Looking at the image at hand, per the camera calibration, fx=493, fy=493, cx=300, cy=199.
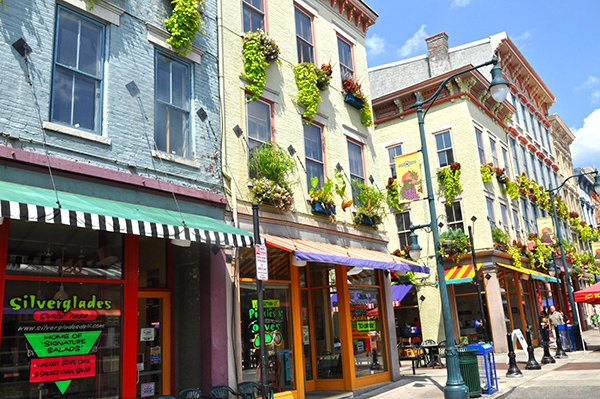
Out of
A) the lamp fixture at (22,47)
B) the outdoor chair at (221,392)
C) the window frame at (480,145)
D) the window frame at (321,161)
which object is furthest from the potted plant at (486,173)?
the lamp fixture at (22,47)

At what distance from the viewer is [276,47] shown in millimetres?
12125

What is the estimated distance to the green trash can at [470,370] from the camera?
1091 cm

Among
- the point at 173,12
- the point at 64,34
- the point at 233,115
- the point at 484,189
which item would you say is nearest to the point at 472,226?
the point at 484,189

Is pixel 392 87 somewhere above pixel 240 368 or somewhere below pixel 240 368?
above

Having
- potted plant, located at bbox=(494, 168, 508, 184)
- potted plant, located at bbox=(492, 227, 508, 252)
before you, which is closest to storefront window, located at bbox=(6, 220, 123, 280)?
potted plant, located at bbox=(492, 227, 508, 252)

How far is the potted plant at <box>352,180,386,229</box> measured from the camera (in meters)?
14.2

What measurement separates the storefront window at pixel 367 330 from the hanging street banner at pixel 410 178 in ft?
9.90

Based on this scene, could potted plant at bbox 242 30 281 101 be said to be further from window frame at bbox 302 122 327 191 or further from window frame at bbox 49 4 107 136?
window frame at bbox 49 4 107 136

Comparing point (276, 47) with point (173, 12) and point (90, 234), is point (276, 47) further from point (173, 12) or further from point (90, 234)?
point (90, 234)

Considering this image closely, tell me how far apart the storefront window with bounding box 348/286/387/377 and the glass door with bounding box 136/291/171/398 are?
215 inches

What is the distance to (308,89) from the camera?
13047 mm

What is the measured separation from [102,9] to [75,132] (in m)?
2.46

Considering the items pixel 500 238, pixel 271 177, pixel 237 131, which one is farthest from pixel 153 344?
pixel 500 238

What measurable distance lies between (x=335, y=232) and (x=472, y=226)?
12761 millimetres
